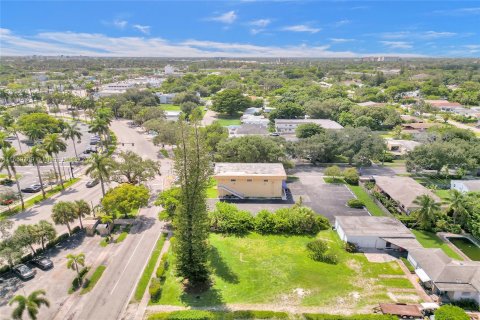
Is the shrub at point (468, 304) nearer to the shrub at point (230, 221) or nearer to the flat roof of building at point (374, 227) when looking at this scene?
the flat roof of building at point (374, 227)

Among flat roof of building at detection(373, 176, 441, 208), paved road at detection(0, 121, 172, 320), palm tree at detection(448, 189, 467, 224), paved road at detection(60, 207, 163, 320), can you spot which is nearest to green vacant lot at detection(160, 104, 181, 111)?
paved road at detection(0, 121, 172, 320)

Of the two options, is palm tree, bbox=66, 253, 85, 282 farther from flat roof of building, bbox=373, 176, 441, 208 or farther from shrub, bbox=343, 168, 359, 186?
shrub, bbox=343, 168, 359, 186

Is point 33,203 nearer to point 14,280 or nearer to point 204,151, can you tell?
point 14,280

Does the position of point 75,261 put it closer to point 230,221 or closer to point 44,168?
point 230,221

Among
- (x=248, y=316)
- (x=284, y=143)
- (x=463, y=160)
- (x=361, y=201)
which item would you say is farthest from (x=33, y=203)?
(x=463, y=160)

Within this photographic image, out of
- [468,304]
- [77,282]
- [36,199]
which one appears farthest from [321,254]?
[36,199]

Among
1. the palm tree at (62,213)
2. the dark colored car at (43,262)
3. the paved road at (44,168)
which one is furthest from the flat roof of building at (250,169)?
the paved road at (44,168)
